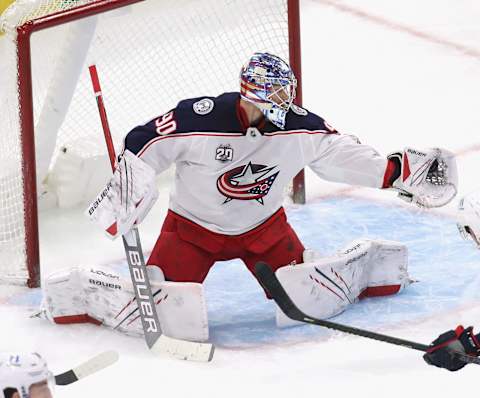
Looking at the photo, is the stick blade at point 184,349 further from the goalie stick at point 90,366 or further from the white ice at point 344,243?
the goalie stick at point 90,366

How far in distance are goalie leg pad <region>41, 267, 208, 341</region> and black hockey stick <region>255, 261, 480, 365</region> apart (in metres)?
0.29

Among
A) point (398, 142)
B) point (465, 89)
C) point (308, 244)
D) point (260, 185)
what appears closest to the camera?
point (260, 185)

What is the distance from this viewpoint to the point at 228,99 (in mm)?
4387

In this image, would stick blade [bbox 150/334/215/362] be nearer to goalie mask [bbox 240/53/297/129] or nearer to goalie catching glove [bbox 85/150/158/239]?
goalie catching glove [bbox 85/150/158/239]

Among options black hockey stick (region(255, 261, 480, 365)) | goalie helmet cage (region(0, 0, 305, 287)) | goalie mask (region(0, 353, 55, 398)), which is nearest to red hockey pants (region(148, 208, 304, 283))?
black hockey stick (region(255, 261, 480, 365))

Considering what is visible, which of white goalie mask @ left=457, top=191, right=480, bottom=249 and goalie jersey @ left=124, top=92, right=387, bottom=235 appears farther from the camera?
goalie jersey @ left=124, top=92, right=387, bottom=235

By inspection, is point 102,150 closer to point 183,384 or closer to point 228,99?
point 228,99

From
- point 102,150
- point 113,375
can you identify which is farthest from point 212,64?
point 113,375

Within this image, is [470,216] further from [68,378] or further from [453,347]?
[68,378]

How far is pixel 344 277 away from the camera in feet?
14.9

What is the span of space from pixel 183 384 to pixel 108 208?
54 cm

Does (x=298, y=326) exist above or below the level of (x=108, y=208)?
below

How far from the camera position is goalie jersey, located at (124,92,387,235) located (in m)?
4.33

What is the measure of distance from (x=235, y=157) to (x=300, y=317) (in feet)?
Result: 1.68
